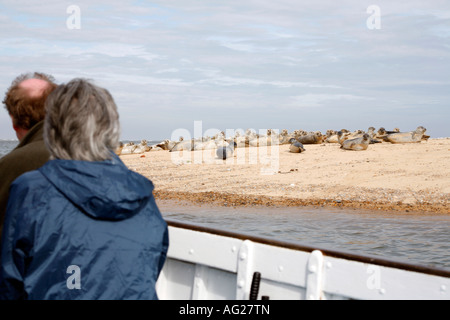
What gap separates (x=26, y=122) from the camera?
3.00 m

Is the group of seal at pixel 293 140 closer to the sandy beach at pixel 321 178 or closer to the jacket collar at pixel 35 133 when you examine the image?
the sandy beach at pixel 321 178

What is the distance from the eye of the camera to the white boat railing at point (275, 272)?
2.88 metres

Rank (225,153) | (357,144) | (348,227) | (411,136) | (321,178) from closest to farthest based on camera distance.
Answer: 1. (348,227)
2. (321,178)
3. (357,144)
4. (225,153)
5. (411,136)

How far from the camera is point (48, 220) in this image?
6.73 ft

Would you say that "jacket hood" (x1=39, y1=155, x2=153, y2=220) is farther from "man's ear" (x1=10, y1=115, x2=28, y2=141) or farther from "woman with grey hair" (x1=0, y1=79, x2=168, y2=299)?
"man's ear" (x1=10, y1=115, x2=28, y2=141)

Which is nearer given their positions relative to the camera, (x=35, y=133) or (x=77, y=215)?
(x=77, y=215)

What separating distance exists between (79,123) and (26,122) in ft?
3.42

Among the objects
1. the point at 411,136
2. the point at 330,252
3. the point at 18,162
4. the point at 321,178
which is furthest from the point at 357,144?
the point at 18,162

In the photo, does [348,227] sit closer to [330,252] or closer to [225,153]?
[330,252]

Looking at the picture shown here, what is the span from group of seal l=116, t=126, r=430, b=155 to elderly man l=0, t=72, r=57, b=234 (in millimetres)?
17947

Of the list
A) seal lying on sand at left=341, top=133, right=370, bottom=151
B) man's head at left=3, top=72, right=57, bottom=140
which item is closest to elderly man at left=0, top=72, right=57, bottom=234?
man's head at left=3, top=72, right=57, bottom=140

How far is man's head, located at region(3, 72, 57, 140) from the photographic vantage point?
291 cm

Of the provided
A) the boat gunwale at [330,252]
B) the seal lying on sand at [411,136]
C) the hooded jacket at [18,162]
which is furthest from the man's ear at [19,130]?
the seal lying on sand at [411,136]
